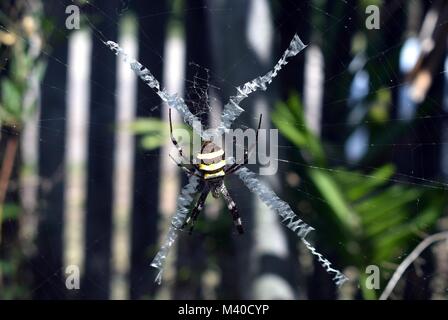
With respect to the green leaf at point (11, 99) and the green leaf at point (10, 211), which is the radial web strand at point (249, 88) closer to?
the green leaf at point (11, 99)

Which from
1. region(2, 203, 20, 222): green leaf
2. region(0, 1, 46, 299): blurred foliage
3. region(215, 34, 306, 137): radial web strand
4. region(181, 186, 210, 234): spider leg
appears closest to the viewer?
region(215, 34, 306, 137): radial web strand

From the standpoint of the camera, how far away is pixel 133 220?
229 cm

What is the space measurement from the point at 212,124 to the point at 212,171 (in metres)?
0.20

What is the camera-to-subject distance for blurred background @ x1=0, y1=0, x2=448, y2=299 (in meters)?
1.74

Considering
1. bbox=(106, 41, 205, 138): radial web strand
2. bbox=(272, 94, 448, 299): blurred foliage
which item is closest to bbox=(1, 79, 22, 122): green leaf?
bbox=(106, 41, 205, 138): radial web strand

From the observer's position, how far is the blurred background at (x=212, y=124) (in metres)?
1.74

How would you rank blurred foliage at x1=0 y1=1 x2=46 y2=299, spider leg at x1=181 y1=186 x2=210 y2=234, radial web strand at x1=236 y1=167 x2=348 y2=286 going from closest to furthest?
radial web strand at x1=236 y1=167 x2=348 y2=286, spider leg at x1=181 y1=186 x2=210 y2=234, blurred foliage at x1=0 y1=1 x2=46 y2=299

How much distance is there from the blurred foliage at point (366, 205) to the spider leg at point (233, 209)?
0.30 metres

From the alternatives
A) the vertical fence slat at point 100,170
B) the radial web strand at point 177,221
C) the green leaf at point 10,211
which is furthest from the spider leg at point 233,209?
the green leaf at point 10,211

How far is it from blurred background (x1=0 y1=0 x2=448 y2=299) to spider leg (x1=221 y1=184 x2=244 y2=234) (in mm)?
26
